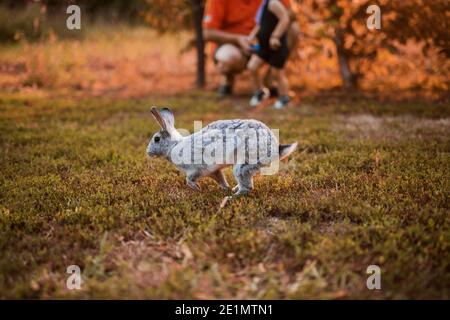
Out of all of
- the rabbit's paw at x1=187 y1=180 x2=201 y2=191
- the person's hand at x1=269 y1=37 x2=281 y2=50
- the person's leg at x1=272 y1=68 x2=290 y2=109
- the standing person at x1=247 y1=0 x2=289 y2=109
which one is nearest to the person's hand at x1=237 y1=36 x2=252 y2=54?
the standing person at x1=247 y1=0 x2=289 y2=109

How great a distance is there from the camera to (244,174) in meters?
3.79

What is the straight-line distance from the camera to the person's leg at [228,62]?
841 cm

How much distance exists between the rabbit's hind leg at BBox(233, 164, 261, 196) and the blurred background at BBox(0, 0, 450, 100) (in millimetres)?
4416

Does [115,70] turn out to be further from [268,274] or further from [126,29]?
[268,274]

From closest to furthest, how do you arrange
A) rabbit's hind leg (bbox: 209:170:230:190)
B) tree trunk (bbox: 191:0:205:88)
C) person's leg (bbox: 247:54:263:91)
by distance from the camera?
rabbit's hind leg (bbox: 209:170:230:190) < person's leg (bbox: 247:54:263:91) < tree trunk (bbox: 191:0:205:88)

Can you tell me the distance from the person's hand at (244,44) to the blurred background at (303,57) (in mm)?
992

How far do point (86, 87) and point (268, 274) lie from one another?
734cm

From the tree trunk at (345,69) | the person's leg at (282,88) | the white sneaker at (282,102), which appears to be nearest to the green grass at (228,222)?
the white sneaker at (282,102)

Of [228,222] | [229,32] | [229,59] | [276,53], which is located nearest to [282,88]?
[276,53]

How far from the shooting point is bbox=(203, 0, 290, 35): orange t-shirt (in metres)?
8.48

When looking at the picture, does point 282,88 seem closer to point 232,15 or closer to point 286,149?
point 232,15

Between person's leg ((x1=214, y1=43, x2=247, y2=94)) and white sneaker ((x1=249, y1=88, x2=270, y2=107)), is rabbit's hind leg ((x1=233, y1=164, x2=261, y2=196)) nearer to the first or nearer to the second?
white sneaker ((x1=249, y1=88, x2=270, y2=107))

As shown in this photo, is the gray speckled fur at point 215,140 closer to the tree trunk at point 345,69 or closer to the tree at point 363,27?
the tree at point 363,27

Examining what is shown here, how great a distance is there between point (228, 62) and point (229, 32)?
68 centimetres
